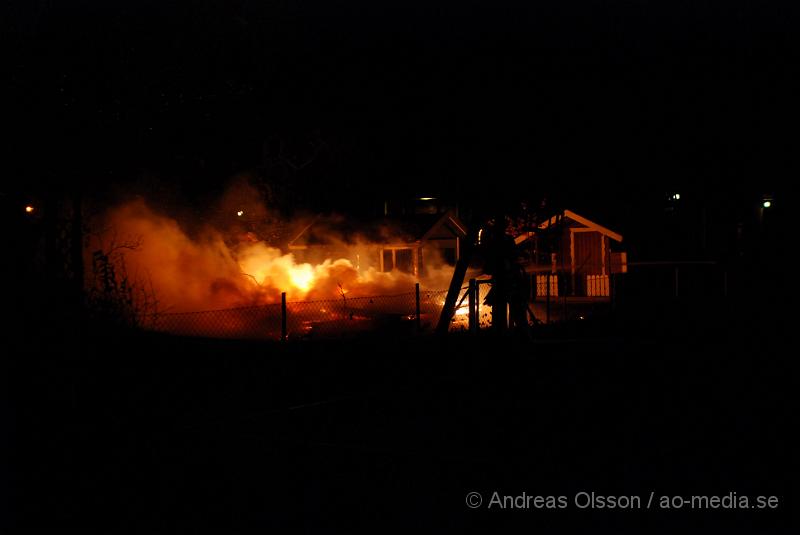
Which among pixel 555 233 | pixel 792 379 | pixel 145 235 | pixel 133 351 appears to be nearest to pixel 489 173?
pixel 792 379

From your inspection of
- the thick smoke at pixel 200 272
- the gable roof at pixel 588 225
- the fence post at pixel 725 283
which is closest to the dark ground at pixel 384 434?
the thick smoke at pixel 200 272

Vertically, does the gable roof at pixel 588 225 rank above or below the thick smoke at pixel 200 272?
above

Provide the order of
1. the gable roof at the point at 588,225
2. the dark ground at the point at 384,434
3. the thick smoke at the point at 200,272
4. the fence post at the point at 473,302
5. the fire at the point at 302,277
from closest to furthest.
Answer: the dark ground at the point at 384,434, the fence post at the point at 473,302, the thick smoke at the point at 200,272, the fire at the point at 302,277, the gable roof at the point at 588,225

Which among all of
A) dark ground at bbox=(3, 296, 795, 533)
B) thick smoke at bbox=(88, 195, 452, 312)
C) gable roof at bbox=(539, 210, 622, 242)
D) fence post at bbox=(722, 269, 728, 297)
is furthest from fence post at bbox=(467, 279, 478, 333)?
gable roof at bbox=(539, 210, 622, 242)

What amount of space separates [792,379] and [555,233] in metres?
17.7

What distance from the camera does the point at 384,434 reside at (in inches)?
336

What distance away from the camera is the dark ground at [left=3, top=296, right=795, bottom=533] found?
6109mm

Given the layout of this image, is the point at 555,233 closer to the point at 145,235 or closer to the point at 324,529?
the point at 145,235

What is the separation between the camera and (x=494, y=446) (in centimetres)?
791

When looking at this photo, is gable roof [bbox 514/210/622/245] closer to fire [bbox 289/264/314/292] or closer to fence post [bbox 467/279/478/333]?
fire [bbox 289/264/314/292]

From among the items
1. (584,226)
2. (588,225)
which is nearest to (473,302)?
(588,225)

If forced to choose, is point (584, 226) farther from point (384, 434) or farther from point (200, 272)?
point (384, 434)

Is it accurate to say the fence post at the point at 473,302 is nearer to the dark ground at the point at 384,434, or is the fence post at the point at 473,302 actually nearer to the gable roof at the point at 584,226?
the dark ground at the point at 384,434

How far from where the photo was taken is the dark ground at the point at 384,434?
611cm
